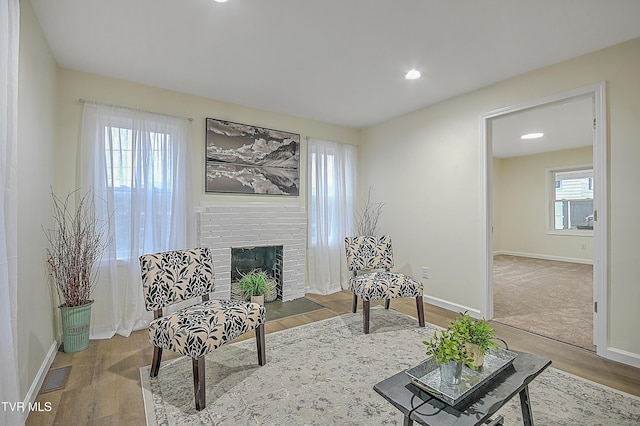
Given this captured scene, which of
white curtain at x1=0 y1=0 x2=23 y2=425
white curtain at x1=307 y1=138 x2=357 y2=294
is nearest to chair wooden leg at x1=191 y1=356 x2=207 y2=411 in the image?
white curtain at x1=0 y1=0 x2=23 y2=425

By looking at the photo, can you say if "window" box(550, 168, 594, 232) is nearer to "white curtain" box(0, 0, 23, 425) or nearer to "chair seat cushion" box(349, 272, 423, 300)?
"chair seat cushion" box(349, 272, 423, 300)

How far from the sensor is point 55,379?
2207 millimetres

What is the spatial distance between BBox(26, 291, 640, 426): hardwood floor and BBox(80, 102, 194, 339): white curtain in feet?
1.11

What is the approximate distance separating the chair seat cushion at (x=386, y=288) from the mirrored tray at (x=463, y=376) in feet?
4.67

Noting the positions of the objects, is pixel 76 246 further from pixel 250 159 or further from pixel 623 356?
pixel 623 356

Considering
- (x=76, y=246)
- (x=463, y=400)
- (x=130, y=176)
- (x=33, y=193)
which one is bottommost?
(x=463, y=400)

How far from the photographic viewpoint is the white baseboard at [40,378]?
1.87 metres

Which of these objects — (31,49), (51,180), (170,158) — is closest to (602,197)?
(170,158)

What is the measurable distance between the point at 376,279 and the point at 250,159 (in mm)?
2132

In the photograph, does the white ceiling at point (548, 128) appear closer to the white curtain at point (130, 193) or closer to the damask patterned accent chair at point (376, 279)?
the damask patterned accent chair at point (376, 279)

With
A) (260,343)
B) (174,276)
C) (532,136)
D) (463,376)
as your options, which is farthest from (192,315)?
(532,136)

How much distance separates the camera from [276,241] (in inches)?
160

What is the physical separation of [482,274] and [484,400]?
2.33 metres

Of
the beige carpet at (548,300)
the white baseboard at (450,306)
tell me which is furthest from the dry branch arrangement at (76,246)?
the beige carpet at (548,300)
